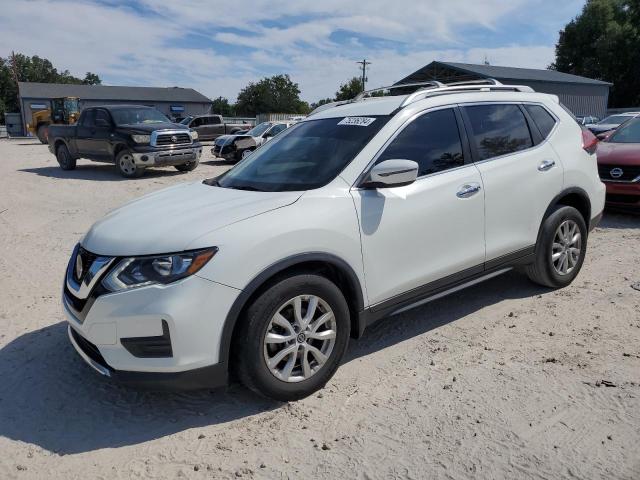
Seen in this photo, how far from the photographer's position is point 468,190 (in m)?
3.90

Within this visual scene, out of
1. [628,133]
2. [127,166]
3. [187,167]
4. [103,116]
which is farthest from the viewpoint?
[187,167]

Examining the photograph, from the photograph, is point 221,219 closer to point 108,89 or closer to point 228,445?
point 228,445

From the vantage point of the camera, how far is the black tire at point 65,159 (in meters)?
16.0

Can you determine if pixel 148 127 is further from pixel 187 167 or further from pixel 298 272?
pixel 298 272

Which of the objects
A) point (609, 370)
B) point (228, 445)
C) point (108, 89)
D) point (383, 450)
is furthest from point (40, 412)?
point (108, 89)

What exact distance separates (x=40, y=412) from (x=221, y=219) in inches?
63.7

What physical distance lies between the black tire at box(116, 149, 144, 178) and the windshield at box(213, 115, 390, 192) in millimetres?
10413

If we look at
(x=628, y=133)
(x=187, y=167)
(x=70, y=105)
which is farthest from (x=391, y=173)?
(x=70, y=105)

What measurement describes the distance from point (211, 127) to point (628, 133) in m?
24.4

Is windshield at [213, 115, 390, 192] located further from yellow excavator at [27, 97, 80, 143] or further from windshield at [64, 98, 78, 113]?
windshield at [64, 98, 78, 113]

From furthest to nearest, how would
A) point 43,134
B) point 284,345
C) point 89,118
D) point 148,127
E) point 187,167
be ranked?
point 43,134 → point 187,167 → point 89,118 → point 148,127 → point 284,345

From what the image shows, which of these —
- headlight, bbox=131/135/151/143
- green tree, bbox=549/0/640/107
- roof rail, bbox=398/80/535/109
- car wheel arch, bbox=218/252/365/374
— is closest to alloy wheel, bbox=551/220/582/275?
roof rail, bbox=398/80/535/109

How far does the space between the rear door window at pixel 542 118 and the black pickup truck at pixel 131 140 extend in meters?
11.0

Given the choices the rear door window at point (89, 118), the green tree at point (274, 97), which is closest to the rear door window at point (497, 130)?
the rear door window at point (89, 118)
